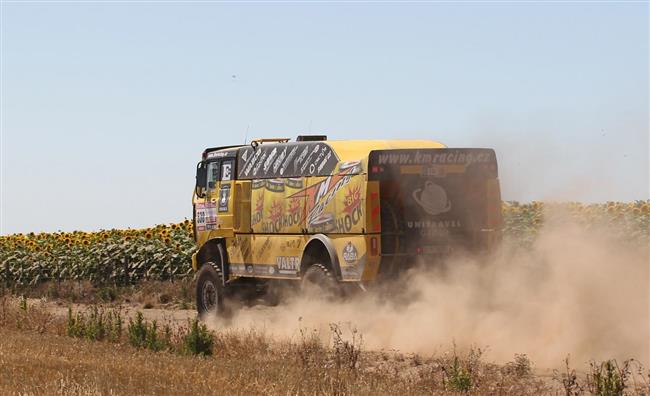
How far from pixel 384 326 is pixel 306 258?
195 cm

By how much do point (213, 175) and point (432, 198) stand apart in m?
5.46

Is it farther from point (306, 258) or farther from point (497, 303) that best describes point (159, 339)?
point (497, 303)

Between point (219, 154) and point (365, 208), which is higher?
point (219, 154)

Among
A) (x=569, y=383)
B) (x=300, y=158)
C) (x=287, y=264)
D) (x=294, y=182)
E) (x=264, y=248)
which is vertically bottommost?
(x=569, y=383)

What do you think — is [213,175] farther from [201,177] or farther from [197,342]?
[197,342]

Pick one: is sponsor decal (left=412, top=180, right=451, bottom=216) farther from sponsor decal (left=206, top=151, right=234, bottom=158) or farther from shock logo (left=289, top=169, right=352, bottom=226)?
sponsor decal (left=206, top=151, right=234, bottom=158)

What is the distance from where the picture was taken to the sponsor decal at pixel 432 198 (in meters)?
18.6

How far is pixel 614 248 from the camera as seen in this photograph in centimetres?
1778

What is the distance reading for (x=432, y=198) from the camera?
18719 mm

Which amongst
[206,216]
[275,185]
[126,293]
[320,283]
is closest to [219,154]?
[206,216]

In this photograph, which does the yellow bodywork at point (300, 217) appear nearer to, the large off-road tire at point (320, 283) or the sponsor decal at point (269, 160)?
the sponsor decal at point (269, 160)

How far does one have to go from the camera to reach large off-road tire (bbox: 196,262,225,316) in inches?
887

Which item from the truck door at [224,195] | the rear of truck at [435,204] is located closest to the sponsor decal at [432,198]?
the rear of truck at [435,204]

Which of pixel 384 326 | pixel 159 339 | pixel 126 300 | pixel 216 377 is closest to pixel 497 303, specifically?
pixel 384 326
